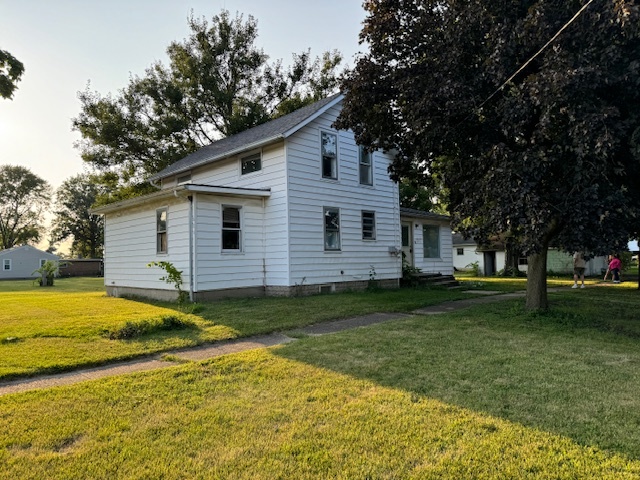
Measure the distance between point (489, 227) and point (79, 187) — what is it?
64.5 metres

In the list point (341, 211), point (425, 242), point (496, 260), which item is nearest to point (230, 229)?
point (341, 211)

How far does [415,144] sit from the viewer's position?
945 cm

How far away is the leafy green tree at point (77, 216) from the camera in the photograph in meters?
58.7

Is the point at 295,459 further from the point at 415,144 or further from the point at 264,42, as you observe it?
the point at 264,42

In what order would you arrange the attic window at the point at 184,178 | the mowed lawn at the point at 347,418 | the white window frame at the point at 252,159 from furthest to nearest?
the attic window at the point at 184,178, the white window frame at the point at 252,159, the mowed lawn at the point at 347,418

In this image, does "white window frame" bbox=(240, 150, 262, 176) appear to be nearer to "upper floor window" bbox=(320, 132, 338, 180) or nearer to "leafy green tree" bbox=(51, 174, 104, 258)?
"upper floor window" bbox=(320, 132, 338, 180)

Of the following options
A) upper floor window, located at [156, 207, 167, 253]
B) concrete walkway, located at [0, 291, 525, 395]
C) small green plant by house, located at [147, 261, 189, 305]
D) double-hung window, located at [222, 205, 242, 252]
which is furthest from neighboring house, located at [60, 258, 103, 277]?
concrete walkway, located at [0, 291, 525, 395]

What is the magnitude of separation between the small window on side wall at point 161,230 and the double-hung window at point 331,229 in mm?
5117

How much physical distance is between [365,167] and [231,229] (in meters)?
5.96

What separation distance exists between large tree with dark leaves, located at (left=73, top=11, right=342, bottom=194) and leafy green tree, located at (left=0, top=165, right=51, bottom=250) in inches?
1621

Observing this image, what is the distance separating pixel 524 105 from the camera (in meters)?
7.17

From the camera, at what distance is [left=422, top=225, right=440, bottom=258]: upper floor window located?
19.2 m

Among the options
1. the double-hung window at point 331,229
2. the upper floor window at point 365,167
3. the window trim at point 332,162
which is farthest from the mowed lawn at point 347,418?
the upper floor window at point 365,167

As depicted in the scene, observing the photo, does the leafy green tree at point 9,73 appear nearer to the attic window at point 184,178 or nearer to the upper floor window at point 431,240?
the attic window at point 184,178
